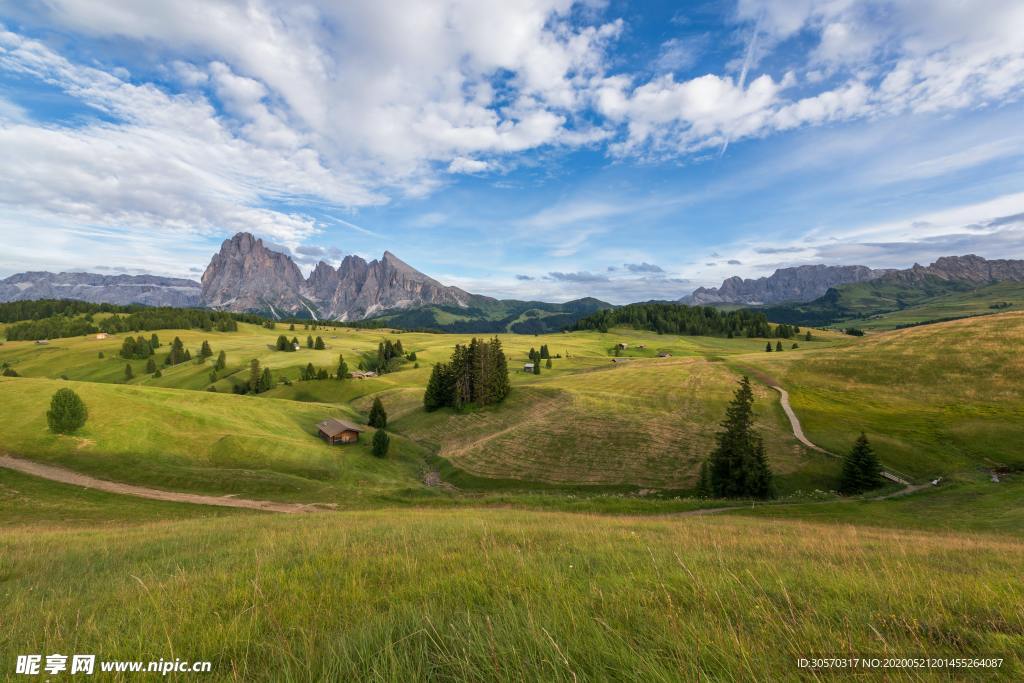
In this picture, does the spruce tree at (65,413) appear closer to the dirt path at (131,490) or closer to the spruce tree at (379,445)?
the dirt path at (131,490)

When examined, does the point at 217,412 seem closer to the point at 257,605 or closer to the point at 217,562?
the point at 217,562

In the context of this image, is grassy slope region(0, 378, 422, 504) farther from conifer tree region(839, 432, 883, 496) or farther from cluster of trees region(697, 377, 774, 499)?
conifer tree region(839, 432, 883, 496)

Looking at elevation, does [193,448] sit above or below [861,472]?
below

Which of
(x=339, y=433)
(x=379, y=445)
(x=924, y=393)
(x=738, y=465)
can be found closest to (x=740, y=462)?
(x=738, y=465)

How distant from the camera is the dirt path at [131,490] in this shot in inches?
1339

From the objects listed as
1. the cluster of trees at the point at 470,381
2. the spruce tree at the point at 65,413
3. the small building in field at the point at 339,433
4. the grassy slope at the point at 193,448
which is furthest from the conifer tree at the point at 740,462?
the spruce tree at the point at 65,413

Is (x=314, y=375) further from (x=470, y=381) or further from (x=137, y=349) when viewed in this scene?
(x=137, y=349)

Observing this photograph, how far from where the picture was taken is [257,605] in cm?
469

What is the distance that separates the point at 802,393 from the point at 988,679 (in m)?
73.1

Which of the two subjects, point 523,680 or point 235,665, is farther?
point 235,665

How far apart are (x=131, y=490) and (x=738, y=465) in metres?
55.1

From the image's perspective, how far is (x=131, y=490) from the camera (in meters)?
35.8

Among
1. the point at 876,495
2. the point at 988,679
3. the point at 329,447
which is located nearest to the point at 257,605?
the point at 988,679

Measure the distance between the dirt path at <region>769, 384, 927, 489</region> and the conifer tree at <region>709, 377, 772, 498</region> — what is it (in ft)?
31.1
